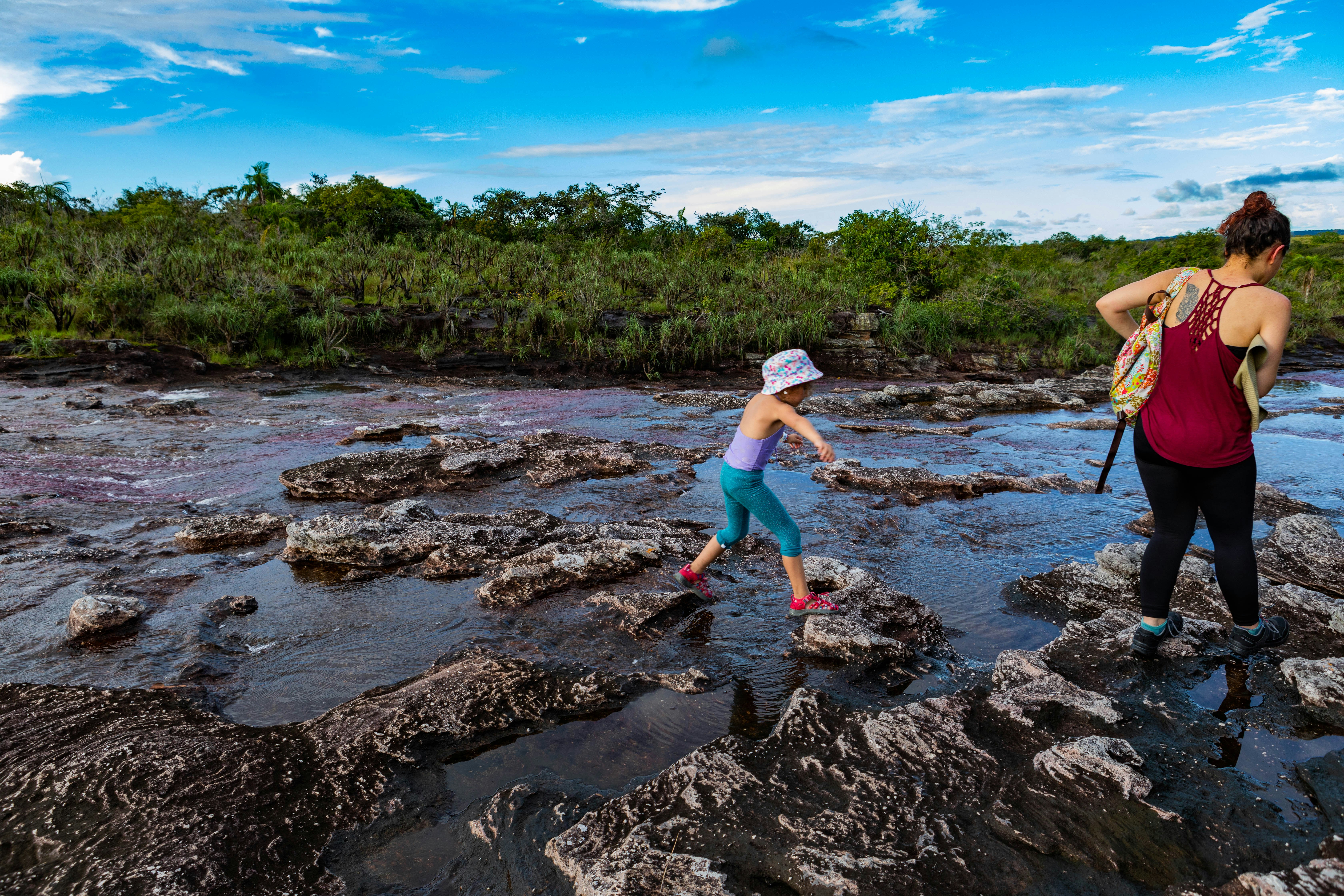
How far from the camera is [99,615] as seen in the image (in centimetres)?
387

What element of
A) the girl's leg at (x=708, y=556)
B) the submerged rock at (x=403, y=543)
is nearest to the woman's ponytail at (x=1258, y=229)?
the girl's leg at (x=708, y=556)

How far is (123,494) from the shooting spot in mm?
7023

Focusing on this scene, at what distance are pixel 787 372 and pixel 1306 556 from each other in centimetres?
385

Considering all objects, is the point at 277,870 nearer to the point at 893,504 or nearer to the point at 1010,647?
the point at 1010,647

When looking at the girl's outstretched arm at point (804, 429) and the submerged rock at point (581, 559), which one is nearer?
the girl's outstretched arm at point (804, 429)

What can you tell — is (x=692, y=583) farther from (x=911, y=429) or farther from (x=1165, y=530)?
(x=911, y=429)

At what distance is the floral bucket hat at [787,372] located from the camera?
376 centimetres

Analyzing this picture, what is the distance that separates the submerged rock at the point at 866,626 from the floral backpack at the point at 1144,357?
1.48 m

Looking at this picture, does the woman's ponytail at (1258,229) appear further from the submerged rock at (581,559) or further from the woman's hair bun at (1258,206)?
the submerged rock at (581,559)

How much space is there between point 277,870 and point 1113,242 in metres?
51.3

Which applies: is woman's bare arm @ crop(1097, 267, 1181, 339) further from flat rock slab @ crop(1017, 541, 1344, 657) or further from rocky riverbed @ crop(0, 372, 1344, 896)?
rocky riverbed @ crop(0, 372, 1344, 896)

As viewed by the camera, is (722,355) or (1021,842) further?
(722,355)

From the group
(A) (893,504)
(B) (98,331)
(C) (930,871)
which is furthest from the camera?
(B) (98,331)

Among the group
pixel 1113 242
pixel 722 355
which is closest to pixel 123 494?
pixel 722 355
